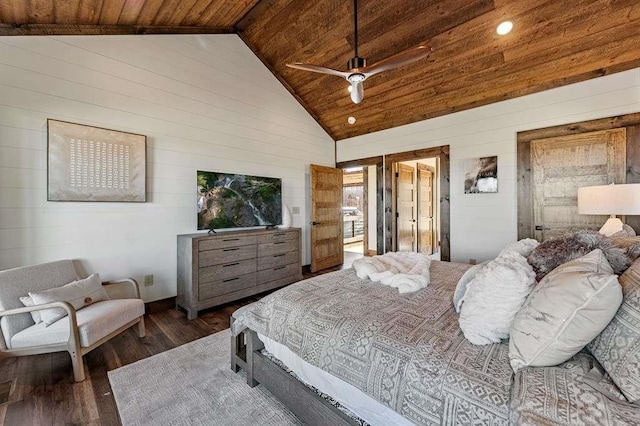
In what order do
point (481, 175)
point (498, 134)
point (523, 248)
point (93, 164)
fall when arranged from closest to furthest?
point (523, 248) → point (93, 164) → point (498, 134) → point (481, 175)

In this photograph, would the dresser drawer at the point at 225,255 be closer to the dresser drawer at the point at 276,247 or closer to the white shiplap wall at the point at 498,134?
the dresser drawer at the point at 276,247

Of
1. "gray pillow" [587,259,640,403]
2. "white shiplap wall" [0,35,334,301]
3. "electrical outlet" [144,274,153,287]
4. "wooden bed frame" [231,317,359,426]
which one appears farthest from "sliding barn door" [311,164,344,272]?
"gray pillow" [587,259,640,403]

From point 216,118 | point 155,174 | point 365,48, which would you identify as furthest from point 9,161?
point 365,48

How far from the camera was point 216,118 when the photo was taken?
3.90 meters

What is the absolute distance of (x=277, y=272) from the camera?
409 centimetres

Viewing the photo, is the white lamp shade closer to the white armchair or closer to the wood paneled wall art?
the wood paneled wall art

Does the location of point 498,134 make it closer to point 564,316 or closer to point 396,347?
point 564,316

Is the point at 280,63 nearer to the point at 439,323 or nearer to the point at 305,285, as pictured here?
the point at 305,285

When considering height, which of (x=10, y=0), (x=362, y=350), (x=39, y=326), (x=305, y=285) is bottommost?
(x=39, y=326)

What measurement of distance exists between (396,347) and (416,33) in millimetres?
3574

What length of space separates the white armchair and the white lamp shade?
4363mm

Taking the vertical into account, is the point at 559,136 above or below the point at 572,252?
above

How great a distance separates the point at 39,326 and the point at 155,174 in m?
1.86

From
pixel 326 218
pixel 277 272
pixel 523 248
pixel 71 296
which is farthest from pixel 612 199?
pixel 71 296
